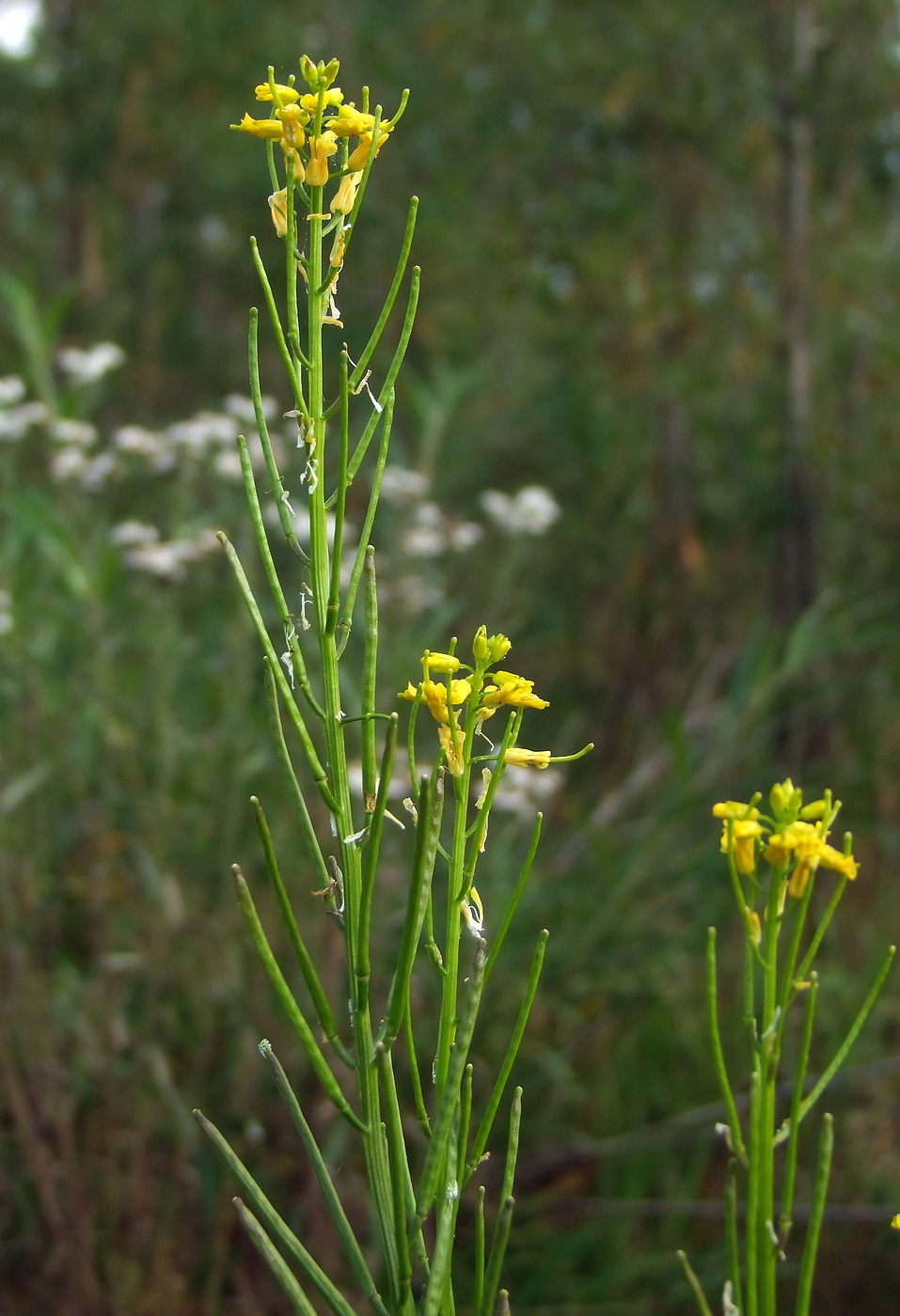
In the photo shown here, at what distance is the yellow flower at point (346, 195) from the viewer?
29.2 inches

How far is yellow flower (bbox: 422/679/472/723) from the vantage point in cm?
69

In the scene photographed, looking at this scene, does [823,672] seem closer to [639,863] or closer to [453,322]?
[639,863]

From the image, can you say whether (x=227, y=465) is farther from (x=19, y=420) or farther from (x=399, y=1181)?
(x=399, y=1181)

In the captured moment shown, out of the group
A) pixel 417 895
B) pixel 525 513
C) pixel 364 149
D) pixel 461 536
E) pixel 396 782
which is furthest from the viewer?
pixel 525 513

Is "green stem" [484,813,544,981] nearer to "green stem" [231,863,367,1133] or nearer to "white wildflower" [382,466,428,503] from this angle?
"green stem" [231,863,367,1133]

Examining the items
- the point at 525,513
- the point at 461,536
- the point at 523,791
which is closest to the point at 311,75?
the point at 523,791

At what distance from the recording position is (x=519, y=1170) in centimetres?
229

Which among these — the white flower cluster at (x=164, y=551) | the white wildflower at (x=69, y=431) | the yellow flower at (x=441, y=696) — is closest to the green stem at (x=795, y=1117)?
the yellow flower at (x=441, y=696)

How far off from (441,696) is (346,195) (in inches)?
12.2

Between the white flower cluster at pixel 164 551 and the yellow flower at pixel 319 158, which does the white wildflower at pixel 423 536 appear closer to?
the white flower cluster at pixel 164 551

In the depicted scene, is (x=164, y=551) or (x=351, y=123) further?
(x=164, y=551)

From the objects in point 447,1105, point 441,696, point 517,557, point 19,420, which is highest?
point 19,420

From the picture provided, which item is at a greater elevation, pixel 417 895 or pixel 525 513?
pixel 525 513

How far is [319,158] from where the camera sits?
719 millimetres
